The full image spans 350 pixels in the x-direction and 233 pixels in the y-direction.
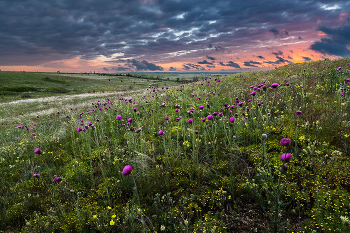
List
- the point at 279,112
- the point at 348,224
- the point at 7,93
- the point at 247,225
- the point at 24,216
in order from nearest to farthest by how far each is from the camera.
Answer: the point at 348,224 < the point at 247,225 < the point at 24,216 < the point at 279,112 < the point at 7,93

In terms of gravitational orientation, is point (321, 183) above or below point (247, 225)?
above

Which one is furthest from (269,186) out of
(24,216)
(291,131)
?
(24,216)

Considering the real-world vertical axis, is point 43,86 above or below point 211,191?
above

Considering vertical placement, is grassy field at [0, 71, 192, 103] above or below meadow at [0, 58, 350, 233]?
above

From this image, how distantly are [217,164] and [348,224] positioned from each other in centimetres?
200

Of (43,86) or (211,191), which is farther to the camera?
(43,86)

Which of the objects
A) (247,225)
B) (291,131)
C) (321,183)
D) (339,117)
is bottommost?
(247,225)

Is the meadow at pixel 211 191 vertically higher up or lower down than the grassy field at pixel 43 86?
lower down

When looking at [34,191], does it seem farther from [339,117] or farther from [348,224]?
[339,117]

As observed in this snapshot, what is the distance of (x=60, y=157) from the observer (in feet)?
16.7

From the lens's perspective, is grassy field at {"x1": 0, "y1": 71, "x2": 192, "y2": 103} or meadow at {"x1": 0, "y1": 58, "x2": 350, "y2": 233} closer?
meadow at {"x1": 0, "y1": 58, "x2": 350, "y2": 233}

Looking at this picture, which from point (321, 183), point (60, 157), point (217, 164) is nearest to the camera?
point (321, 183)

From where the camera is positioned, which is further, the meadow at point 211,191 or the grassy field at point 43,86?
the grassy field at point 43,86

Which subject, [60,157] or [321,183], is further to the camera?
[60,157]
